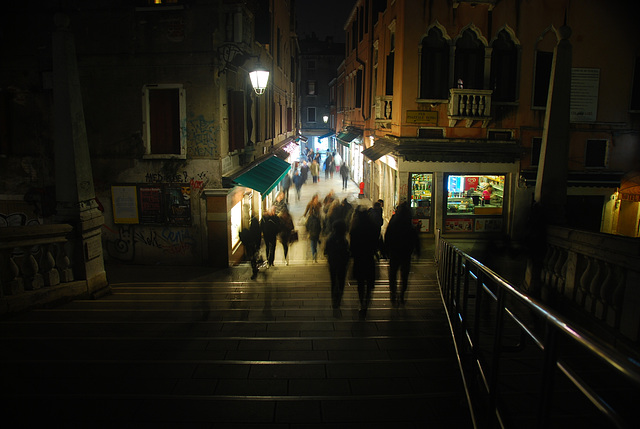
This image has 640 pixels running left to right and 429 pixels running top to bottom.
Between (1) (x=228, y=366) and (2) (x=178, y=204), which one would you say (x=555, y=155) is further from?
(2) (x=178, y=204)

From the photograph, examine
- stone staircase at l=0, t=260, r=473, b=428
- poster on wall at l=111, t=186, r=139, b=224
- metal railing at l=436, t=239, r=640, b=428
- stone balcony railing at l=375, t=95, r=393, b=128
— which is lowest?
stone staircase at l=0, t=260, r=473, b=428

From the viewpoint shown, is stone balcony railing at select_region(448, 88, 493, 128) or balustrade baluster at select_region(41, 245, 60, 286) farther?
stone balcony railing at select_region(448, 88, 493, 128)

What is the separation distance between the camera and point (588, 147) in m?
16.1

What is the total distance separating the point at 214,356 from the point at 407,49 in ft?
43.0

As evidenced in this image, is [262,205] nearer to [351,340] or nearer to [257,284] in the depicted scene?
[257,284]

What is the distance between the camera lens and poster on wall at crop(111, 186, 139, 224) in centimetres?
1237

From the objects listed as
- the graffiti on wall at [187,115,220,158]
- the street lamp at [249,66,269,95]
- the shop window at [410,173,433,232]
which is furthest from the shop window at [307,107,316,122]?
the graffiti on wall at [187,115,220,158]

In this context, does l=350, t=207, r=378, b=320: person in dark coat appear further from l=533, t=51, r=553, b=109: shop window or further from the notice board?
l=533, t=51, r=553, b=109: shop window

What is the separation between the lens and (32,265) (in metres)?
6.76

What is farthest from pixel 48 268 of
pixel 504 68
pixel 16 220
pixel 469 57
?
pixel 504 68

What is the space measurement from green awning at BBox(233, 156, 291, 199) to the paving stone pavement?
5.56m

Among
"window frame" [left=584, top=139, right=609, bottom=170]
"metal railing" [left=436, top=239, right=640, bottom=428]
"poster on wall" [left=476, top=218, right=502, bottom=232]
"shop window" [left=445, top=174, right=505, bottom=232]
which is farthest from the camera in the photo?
"window frame" [left=584, top=139, right=609, bottom=170]

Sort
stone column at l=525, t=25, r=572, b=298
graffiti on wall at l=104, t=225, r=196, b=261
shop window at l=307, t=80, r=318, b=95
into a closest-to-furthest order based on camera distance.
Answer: stone column at l=525, t=25, r=572, b=298 → graffiti on wall at l=104, t=225, r=196, b=261 → shop window at l=307, t=80, r=318, b=95

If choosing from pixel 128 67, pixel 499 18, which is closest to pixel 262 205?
A: pixel 128 67
